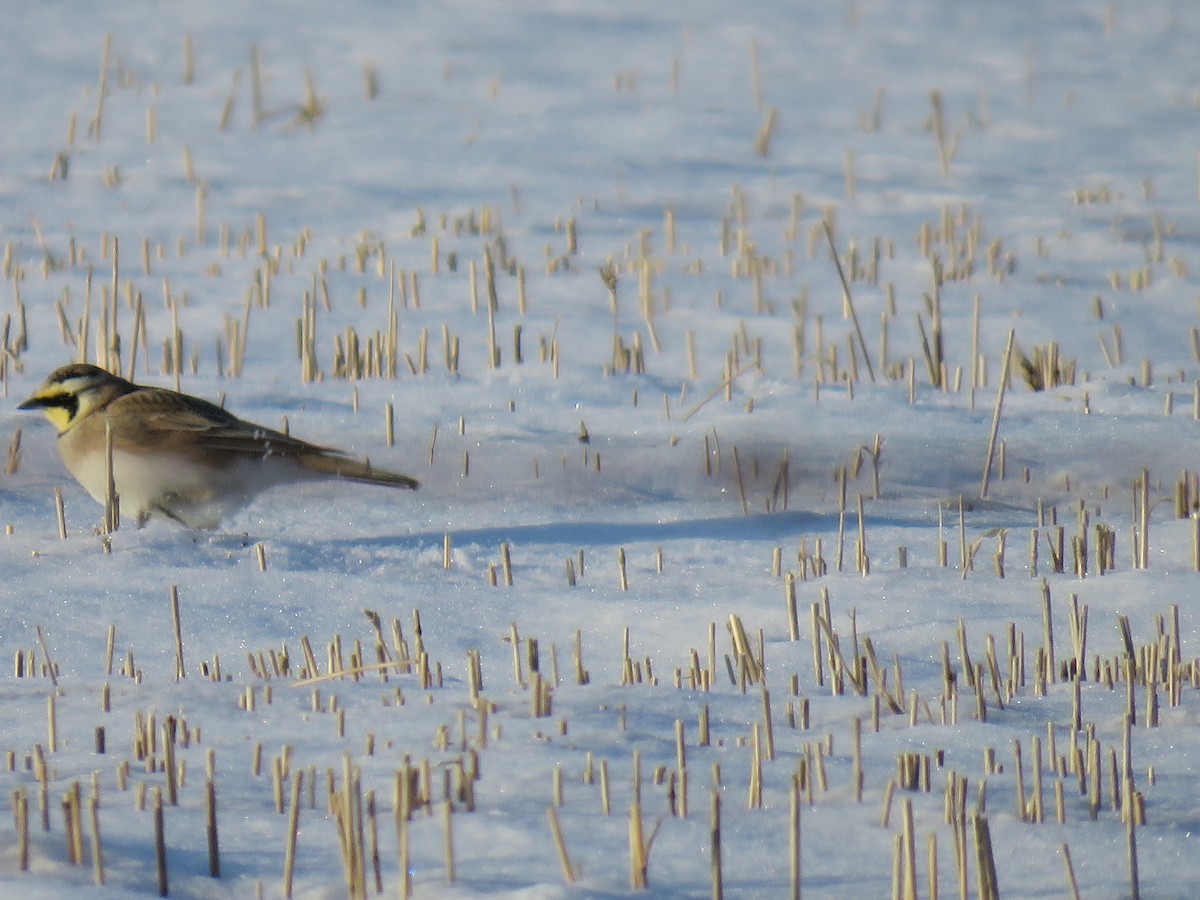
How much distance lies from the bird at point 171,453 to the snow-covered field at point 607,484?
26 cm

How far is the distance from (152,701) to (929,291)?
7226 millimetres

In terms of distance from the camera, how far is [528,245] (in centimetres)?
1106

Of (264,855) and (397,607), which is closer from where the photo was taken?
(264,855)

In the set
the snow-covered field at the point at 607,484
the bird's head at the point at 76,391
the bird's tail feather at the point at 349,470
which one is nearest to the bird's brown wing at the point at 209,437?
the bird's tail feather at the point at 349,470

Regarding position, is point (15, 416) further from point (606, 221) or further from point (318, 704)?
point (606, 221)

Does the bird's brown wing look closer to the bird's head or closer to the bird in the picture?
the bird

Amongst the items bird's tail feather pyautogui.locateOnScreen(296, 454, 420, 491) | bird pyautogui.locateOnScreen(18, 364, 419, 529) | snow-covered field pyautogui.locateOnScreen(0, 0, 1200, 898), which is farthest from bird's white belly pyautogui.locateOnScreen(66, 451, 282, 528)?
snow-covered field pyautogui.locateOnScreen(0, 0, 1200, 898)

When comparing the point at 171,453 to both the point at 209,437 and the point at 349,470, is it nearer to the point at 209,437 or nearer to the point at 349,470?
the point at 209,437

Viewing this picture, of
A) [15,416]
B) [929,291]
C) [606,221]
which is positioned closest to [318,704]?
[15,416]

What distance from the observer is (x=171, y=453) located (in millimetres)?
5742

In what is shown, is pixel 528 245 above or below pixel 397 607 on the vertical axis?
above

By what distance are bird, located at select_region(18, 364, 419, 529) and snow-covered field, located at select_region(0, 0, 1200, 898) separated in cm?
26

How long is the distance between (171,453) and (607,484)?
1714mm

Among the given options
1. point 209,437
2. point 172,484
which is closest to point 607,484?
point 209,437
